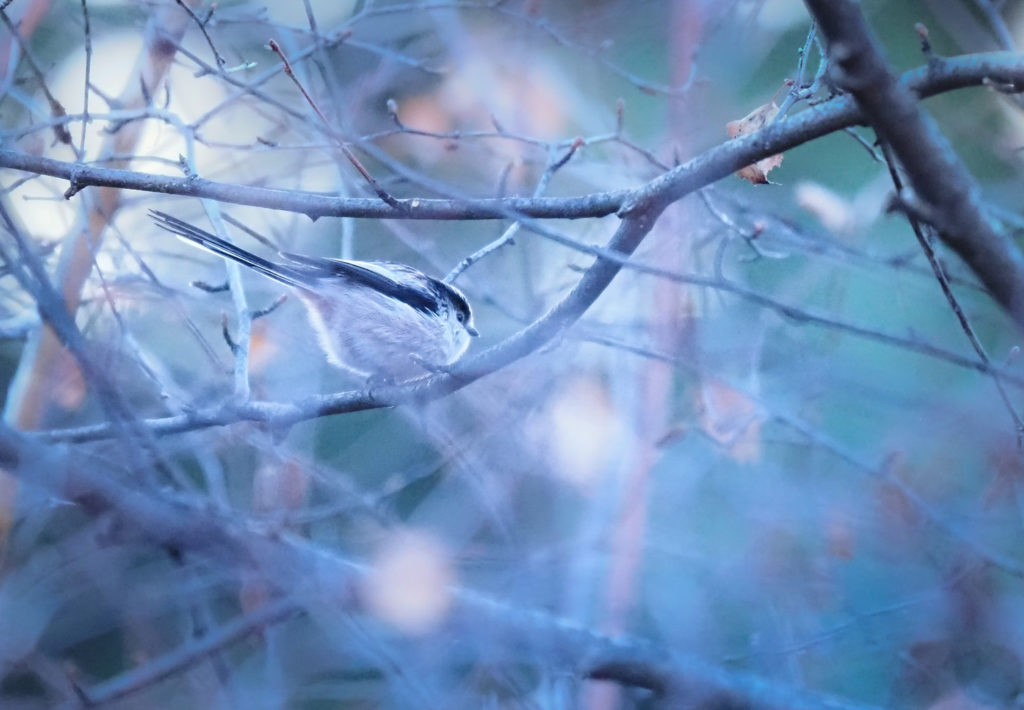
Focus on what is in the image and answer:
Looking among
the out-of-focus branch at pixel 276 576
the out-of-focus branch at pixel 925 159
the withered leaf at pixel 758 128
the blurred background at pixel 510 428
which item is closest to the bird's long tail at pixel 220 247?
the blurred background at pixel 510 428

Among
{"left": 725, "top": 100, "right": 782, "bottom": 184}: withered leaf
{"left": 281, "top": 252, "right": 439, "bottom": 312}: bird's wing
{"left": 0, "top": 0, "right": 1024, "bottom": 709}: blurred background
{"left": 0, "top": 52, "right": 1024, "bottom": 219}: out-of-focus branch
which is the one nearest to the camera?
{"left": 0, "top": 52, "right": 1024, "bottom": 219}: out-of-focus branch

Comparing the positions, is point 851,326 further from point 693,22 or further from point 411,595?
point 693,22

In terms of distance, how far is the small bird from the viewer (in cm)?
340

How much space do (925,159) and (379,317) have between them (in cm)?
234

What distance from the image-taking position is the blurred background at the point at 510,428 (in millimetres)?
2676

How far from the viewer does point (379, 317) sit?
3.46 metres

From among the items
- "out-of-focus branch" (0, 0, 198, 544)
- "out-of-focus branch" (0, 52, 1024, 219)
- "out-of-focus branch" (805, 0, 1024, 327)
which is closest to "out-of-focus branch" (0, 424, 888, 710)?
"out-of-focus branch" (0, 52, 1024, 219)

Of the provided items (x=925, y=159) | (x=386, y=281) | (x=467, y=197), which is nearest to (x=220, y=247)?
(x=386, y=281)

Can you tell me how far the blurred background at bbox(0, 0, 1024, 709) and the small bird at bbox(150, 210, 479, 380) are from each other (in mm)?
209

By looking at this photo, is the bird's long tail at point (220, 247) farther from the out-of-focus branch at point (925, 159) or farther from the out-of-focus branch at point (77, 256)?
the out-of-focus branch at point (925, 159)

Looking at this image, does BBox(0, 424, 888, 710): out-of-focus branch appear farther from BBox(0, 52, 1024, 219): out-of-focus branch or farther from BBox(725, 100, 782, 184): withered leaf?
BBox(725, 100, 782, 184): withered leaf

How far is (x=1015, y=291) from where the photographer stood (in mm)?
1533

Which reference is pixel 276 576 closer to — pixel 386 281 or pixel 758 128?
pixel 386 281

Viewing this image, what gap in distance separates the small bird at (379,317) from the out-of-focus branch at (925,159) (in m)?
2.11
